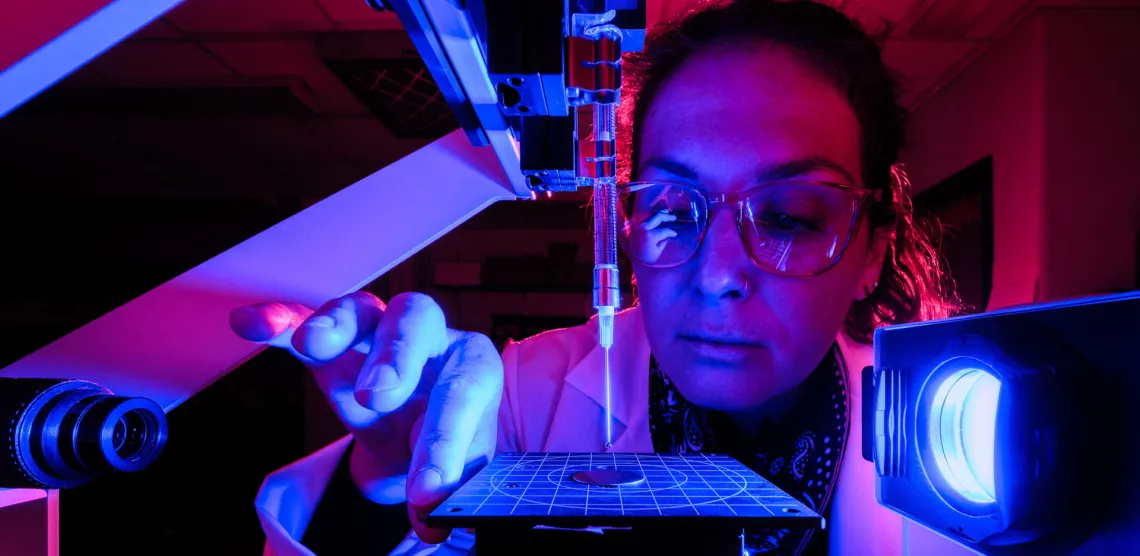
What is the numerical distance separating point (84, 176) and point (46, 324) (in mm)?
2168

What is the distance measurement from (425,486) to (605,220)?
1.18ft

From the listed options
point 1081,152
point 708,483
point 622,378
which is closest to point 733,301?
point 708,483

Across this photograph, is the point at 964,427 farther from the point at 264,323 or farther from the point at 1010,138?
the point at 1010,138

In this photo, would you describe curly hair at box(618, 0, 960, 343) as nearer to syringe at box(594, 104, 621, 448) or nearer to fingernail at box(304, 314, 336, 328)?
syringe at box(594, 104, 621, 448)

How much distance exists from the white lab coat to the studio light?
467mm

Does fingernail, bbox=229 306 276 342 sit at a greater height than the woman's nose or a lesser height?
lesser

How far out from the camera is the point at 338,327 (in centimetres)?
62

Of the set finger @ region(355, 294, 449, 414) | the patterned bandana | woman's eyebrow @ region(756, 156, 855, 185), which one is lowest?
the patterned bandana

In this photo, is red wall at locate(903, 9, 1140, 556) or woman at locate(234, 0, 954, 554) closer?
woman at locate(234, 0, 954, 554)

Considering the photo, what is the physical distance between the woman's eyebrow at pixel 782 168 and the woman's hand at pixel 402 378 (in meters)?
0.45

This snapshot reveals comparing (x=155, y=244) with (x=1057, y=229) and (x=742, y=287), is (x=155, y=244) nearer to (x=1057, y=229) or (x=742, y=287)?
(x=742, y=287)

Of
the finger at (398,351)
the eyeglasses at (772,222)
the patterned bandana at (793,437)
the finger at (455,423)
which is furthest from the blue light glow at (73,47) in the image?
the patterned bandana at (793,437)

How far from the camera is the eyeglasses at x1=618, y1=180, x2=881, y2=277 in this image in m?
0.92

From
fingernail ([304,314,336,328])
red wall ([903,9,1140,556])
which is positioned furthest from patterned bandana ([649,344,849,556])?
red wall ([903,9,1140,556])
